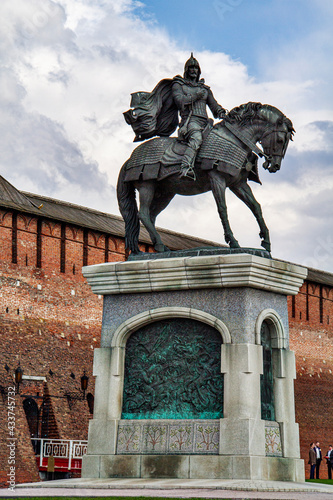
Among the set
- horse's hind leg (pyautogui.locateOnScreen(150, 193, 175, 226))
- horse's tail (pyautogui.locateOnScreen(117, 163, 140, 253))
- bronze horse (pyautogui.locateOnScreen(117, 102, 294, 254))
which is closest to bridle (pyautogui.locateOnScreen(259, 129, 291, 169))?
bronze horse (pyautogui.locateOnScreen(117, 102, 294, 254))

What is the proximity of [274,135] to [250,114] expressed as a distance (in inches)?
13.6

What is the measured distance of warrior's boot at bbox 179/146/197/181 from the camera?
9266 millimetres

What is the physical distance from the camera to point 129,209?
1005 cm

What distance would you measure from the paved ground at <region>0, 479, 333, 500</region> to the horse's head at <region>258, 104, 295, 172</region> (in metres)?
3.35

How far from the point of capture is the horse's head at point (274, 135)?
9.54m

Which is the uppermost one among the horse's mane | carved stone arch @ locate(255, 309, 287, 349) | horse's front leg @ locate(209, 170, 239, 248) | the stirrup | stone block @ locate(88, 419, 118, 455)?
the horse's mane

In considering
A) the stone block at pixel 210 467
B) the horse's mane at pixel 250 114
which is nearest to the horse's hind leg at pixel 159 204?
the horse's mane at pixel 250 114

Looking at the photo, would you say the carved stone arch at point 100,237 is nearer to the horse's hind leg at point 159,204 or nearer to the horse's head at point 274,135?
the horse's hind leg at point 159,204

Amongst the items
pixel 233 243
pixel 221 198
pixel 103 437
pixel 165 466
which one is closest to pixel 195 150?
pixel 221 198

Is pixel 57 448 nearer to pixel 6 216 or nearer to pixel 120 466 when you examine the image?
pixel 6 216

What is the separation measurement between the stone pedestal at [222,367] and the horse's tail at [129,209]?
0.78 meters

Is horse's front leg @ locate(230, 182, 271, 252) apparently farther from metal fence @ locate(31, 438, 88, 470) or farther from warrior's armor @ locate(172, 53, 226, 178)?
metal fence @ locate(31, 438, 88, 470)

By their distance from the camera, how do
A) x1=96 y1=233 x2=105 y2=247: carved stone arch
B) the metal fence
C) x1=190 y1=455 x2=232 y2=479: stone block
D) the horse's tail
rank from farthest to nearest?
x1=96 y1=233 x2=105 y2=247: carved stone arch → the metal fence → the horse's tail → x1=190 y1=455 x2=232 y2=479: stone block

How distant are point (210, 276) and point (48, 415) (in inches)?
663
